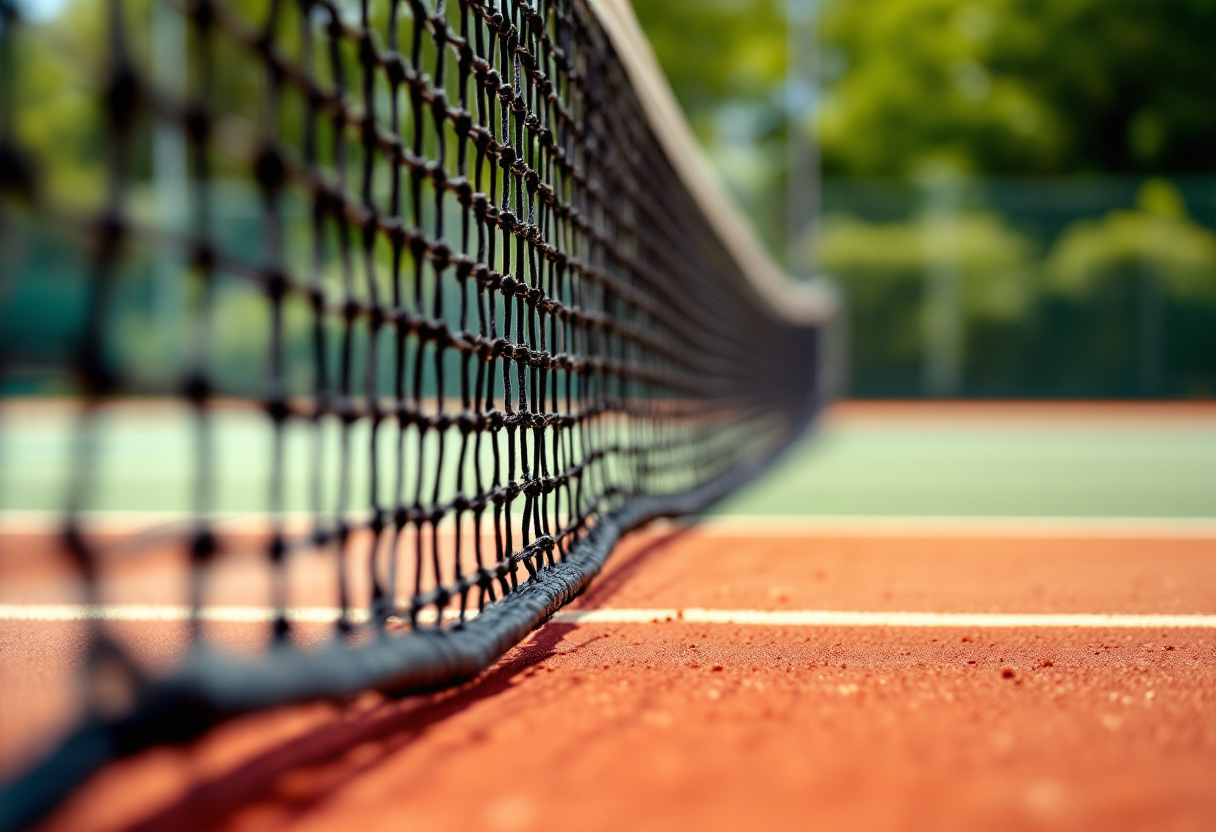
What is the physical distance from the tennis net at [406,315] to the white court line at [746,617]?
7 centimetres

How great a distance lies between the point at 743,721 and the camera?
1709mm

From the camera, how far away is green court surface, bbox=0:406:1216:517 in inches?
226

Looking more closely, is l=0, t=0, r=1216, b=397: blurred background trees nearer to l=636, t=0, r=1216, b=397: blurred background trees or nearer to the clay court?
l=636, t=0, r=1216, b=397: blurred background trees

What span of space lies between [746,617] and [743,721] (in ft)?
3.32

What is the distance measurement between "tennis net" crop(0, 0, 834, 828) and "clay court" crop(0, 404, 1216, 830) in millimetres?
82

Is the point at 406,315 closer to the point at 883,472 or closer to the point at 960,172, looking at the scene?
the point at 883,472

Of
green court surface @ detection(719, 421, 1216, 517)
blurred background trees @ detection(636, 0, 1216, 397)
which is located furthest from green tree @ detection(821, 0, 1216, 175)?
green court surface @ detection(719, 421, 1216, 517)

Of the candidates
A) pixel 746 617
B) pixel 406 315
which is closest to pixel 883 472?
pixel 746 617

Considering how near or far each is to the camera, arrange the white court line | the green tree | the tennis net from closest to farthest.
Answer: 1. the tennis net
2. the white court line
3. the green tree

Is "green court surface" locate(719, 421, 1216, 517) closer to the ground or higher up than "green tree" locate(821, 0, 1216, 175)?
closer to the ground

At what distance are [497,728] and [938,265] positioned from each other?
17.0m

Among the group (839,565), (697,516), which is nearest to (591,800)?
(839,565)

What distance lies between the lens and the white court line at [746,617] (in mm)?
2639

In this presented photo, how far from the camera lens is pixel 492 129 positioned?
2479 millimetres
